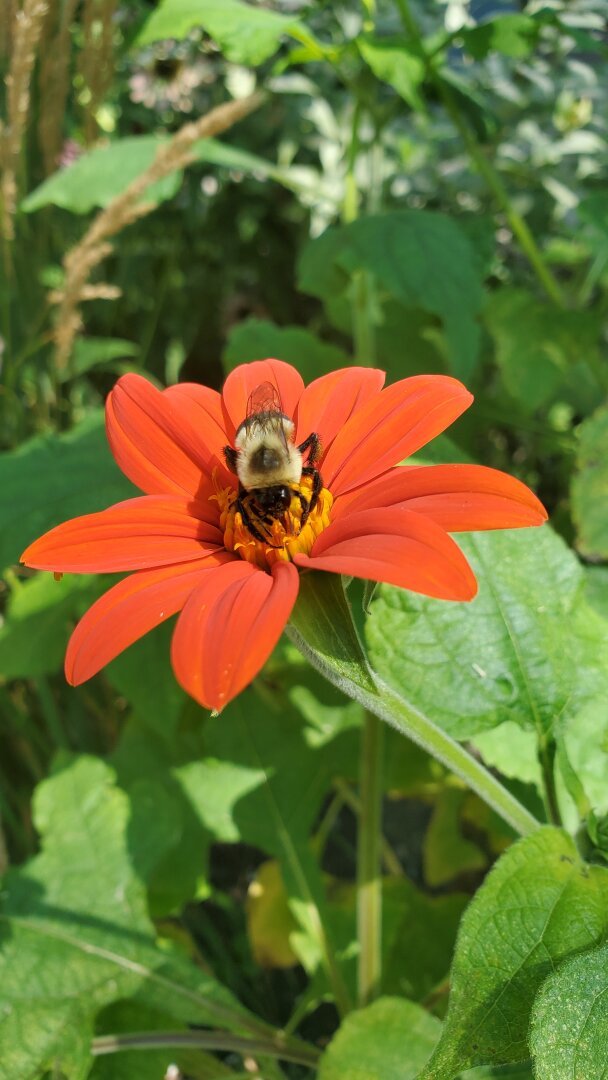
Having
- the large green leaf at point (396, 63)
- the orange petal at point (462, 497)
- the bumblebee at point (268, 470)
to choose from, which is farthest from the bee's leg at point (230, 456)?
the large green leaf at point (396, 63)

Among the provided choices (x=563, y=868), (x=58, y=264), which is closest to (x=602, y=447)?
(x=563, y=868)

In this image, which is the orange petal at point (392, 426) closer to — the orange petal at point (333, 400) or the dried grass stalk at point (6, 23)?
the orange petal at point (333, 400)

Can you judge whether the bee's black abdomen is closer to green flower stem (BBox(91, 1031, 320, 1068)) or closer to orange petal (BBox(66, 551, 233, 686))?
orange petal (BBox(66, 551, 233, 686))

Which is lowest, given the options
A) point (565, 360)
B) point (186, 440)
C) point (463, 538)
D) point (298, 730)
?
point (298, 730)

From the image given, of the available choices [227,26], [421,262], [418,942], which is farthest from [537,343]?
[418,942]

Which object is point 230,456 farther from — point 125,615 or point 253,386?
point 125,615

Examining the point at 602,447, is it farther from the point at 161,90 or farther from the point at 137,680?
the point at 161,90
